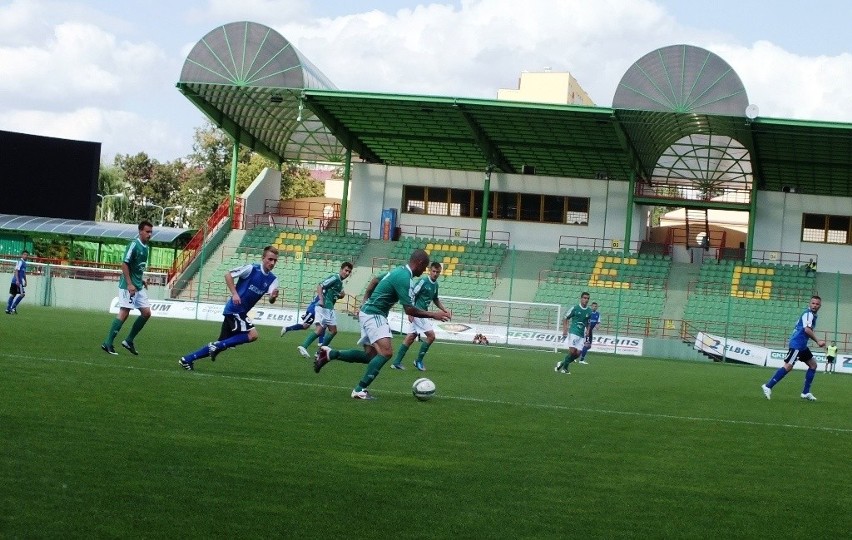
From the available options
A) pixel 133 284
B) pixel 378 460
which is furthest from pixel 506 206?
pixel 378 460

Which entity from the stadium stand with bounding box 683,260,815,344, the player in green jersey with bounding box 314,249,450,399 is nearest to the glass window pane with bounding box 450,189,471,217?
the stadium stand with bounding box 683,260,815,344

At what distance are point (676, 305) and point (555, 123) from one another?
9.02 metres

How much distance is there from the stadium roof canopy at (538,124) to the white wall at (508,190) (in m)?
0.50

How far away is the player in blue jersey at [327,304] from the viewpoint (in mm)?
21812

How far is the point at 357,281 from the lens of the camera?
48531 millimetres

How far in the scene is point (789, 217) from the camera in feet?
170

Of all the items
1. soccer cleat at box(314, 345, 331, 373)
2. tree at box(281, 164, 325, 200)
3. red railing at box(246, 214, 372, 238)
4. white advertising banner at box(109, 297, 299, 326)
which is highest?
tree at box(281, 164, 325, 200)

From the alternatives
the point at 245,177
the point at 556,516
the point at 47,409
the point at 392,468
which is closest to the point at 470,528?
the point at 556,516

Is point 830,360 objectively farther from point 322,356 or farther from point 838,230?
point 322,356

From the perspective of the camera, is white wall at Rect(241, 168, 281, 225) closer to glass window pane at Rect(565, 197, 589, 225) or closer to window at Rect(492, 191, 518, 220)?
window at Rect(492, 191, 518, 220)

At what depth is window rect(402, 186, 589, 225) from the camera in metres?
53.8

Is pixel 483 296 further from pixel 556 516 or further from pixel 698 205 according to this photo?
pixel 556 516

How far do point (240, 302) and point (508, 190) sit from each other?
130 feet

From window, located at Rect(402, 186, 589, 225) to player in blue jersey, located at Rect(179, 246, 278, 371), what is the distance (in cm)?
3881
